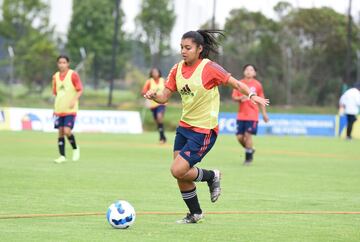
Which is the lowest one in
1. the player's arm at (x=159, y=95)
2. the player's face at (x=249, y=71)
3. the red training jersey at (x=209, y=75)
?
the player's face at (x=249, y=71)

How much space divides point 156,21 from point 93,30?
421cm

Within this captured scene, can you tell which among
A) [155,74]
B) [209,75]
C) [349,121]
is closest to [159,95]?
[209,75]

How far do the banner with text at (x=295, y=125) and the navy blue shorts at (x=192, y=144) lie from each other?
27339mm

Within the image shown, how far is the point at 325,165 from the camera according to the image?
20.0 meters

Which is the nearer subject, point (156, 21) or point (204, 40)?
point (204, 40)

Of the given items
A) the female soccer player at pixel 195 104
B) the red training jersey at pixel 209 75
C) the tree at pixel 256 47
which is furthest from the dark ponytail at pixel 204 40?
the tree at pixel 256 47

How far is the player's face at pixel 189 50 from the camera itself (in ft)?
32.6

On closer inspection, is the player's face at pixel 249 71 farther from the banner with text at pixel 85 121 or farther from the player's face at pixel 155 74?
the banner with text at pixel 85 121

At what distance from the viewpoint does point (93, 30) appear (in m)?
54.0

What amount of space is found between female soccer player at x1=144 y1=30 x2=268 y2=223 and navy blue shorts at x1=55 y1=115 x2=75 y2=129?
8.54 m

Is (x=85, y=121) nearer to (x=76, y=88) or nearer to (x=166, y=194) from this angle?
(x=76, y=88)

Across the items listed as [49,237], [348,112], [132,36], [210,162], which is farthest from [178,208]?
[132,36]

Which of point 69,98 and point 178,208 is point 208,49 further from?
point 69,98

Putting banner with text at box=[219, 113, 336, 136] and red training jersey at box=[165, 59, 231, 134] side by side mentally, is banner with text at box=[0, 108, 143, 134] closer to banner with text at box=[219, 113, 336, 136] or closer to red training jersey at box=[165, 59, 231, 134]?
banner with text at box=[219, 113, 336, 136]
